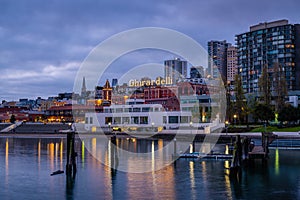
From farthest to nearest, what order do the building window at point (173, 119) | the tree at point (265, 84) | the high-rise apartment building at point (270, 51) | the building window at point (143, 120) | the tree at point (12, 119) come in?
the high-rise apartment building at point (270, 51) < the tree at point (12, 119) < the building window at point (143, 120) < the building window at point (173, 119) < the tree at point (265, 84)

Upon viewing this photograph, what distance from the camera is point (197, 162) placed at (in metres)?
39.0

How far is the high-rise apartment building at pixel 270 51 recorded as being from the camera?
130 m

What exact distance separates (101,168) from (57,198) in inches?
452

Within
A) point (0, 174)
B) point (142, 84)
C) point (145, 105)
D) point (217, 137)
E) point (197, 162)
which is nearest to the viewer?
point (0, 174)

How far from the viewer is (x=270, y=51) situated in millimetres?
136000

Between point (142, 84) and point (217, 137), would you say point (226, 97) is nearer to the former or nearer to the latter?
point (217, 137)

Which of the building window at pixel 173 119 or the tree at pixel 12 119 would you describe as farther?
the tree at pixel 12 119

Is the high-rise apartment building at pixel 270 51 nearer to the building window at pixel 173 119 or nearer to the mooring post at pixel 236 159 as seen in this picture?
the building window at pixel 173 119

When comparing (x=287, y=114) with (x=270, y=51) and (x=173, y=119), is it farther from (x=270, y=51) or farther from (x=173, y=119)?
(x=270, y=51)

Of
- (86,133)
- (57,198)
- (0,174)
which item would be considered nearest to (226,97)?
(86,133)

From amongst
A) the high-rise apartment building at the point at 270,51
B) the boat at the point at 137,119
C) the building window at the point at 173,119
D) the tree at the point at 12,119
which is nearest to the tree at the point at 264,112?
the boat at the point at 137,119

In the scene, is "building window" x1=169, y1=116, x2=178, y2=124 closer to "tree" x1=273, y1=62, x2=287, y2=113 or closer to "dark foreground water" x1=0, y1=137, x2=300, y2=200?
"tree" x1=273, y1=62, x2=287, y2=113

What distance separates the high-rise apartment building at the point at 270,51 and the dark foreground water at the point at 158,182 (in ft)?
301

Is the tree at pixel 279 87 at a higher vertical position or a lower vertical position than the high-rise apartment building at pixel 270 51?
lower
